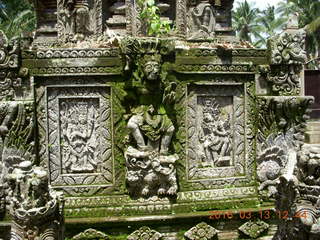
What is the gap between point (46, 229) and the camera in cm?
448

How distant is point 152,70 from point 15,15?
94.8 ft

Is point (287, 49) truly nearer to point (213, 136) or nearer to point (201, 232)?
point (213, 136)

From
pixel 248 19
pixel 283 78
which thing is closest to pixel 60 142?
pixel 283 78

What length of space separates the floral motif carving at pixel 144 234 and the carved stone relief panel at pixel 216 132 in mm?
1083

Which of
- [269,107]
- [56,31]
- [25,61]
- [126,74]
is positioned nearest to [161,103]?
[126,74]

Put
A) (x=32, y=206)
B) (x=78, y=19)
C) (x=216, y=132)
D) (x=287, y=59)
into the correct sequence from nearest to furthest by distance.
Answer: (x=32, y=206) → (x=287, y=59) → (x=216, y=132) → (x=78, y=19)

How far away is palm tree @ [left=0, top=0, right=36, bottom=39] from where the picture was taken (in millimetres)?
29094

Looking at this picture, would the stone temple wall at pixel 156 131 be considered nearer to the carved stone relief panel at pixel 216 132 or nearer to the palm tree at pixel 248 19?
the carved stone relief panel at pixel 216 132

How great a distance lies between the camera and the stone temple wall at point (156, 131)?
584cm

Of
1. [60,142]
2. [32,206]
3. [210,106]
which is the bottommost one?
[32,206]

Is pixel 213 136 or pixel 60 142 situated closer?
pixel 60 142

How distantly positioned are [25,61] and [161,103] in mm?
2213

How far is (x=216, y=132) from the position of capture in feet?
20.9

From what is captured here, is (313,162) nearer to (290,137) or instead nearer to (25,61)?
(290,137)
